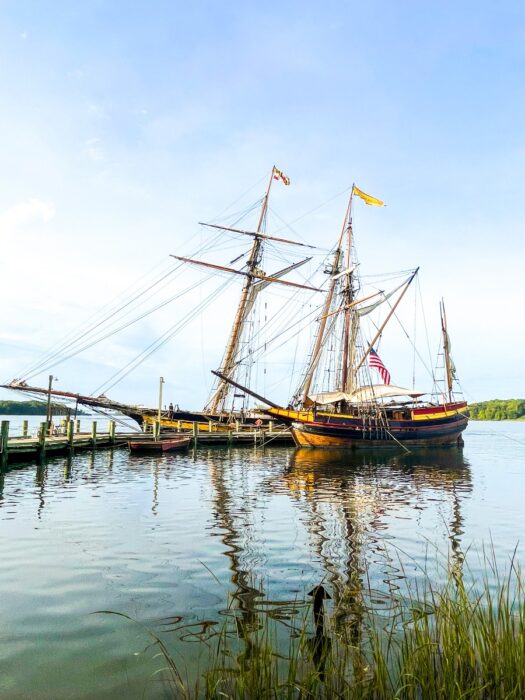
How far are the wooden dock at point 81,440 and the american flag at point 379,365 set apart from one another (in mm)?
12059

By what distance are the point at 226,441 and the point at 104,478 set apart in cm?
2437

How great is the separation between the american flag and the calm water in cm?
2583

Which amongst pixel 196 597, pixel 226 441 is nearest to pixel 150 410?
pixel 226 441

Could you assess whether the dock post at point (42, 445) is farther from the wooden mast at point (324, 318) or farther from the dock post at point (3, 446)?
the wooden mast at point (324, 318)

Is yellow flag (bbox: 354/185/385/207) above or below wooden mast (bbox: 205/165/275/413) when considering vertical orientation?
above

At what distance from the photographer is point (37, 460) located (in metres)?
30.8

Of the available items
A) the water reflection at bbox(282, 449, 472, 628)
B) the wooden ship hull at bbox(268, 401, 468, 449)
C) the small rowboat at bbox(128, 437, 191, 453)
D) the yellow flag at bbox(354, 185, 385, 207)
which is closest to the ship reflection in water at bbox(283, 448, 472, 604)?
the water reflection at bbox(282, 449, 472, 628)

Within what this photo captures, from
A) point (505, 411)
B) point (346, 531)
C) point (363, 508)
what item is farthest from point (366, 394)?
point (505, 411)

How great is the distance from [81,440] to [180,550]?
28.8m

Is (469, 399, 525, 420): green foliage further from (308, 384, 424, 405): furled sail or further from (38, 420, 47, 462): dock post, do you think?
(38, 420, 47, 462): dock post

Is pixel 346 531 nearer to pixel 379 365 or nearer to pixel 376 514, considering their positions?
pixel 376 514

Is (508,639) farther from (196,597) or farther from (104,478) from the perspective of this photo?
(104,478)

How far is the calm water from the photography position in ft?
20.3

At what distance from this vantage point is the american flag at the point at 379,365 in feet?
169
